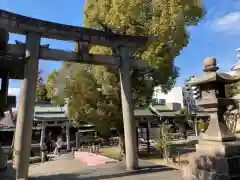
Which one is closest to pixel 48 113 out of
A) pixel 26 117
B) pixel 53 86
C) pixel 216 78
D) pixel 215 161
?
pixel 53 86

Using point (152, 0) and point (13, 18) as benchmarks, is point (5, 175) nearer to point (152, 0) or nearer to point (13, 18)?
point (13, 18)

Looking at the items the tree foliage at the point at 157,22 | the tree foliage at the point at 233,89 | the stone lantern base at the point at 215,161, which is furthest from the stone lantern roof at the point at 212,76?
the tree foliage at the point at 233,89

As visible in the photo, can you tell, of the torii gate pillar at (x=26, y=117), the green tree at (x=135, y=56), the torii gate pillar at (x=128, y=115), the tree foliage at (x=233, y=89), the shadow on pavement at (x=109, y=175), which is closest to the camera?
the torii gate pillar at (x=26, y=117)

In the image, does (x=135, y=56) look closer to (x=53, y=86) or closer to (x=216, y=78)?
(x=53, y=86)

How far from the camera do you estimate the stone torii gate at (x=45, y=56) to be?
8.07 metres

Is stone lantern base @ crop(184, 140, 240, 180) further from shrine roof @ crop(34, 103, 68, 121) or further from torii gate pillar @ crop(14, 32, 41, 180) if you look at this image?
shrine roof @ crop(34, 103, 68, 121)

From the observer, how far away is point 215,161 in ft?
22.6

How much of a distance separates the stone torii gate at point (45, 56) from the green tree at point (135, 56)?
5.59 feet

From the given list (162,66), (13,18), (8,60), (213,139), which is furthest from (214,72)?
(13,18)

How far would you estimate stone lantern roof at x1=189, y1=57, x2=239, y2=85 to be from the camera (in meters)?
7.46

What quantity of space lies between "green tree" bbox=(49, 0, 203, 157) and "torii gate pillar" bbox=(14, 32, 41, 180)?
4860mm

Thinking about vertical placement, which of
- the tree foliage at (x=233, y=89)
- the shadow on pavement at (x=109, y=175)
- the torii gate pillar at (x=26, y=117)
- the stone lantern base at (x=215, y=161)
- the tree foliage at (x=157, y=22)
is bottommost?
the shadow on pavement at (x=109, y=175)

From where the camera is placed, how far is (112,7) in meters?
12.6

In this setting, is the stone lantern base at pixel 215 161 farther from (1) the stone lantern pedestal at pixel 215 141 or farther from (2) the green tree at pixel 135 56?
(2) the green tree at pixel 135 56
